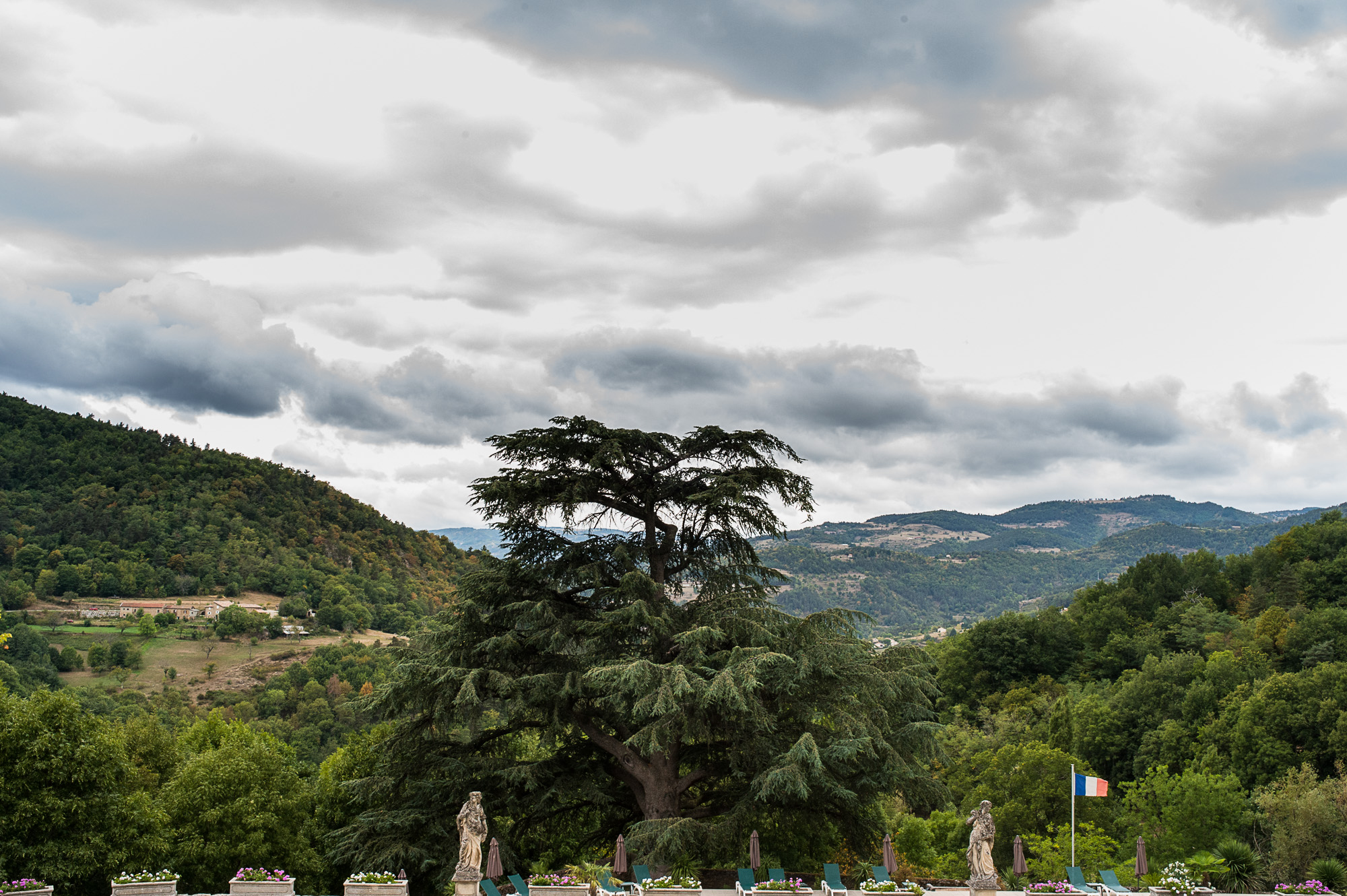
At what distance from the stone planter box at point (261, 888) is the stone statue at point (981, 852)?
14297 millimetres

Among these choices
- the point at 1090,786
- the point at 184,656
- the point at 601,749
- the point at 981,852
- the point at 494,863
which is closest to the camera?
the point at 494,863

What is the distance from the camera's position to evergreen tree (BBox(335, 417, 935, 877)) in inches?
832

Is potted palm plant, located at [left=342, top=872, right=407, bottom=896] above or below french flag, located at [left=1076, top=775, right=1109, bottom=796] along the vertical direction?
below

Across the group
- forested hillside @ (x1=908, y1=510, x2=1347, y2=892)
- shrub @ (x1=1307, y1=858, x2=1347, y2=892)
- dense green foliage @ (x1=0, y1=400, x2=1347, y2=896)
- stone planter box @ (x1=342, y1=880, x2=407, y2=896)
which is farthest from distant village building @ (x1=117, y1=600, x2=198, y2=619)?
shrub @ (x1=1307, y1=858, x2=1347, y2=892)

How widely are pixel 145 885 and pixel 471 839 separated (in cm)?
686

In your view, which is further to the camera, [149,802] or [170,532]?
[170,532]

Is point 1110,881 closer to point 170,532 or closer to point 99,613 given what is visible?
point 99,613

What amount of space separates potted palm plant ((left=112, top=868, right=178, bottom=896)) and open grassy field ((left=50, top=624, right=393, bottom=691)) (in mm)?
84246

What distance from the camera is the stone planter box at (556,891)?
18.6m

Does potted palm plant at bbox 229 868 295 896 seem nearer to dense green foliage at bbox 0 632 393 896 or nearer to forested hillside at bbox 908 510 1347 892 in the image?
dense green foliage at bbox 0 632 393 896

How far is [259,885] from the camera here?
1959 cm

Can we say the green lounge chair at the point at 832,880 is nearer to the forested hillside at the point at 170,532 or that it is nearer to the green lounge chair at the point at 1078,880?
the green lounge chair at the point at 1078,880

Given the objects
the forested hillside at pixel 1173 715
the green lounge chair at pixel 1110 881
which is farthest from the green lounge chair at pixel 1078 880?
the forested hillside at pixel 1173 715

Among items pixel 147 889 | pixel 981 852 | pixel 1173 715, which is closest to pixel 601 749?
pixel 981 852
